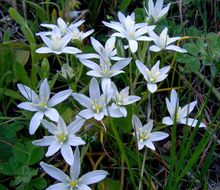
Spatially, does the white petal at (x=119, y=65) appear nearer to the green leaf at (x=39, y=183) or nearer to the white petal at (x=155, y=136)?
the white petal at (x=155, y=136)

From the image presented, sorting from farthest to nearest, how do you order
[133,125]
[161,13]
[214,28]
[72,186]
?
[214,28] → [161,13] → [133,125] → [72,186]

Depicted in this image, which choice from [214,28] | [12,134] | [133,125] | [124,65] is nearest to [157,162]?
[133,125]

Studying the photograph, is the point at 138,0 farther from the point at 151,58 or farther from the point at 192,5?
the point at 151,58

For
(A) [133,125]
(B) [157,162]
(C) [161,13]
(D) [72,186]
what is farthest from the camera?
(C) [161,13]

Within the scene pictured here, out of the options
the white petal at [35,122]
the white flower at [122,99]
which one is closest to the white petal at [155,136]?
the white flower at [122,99]

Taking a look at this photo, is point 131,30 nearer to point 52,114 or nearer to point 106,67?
point 106,67

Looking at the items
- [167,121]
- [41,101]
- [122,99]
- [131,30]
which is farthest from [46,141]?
[131,30]

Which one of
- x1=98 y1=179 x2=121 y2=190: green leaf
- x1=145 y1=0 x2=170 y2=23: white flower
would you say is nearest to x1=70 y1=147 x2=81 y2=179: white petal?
x1=98 y1=179 x2=121 y2=190: green leaf

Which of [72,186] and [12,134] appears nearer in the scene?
[72,186]

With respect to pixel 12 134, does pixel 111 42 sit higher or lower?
higher
